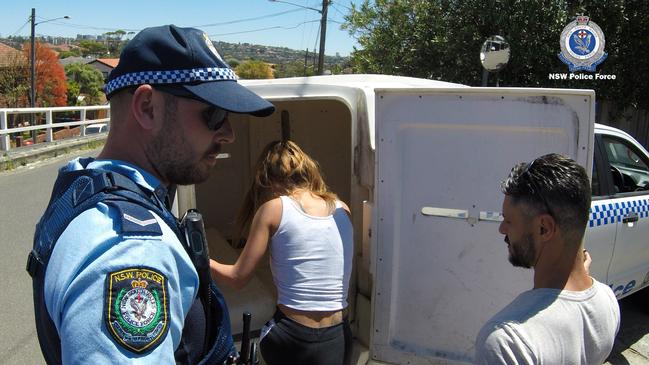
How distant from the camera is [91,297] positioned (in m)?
0.84

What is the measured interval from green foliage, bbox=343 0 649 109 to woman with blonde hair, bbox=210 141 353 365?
27.6ft

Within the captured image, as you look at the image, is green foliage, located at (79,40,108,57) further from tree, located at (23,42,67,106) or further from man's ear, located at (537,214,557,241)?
man's ear, located at (537,214,557,241)

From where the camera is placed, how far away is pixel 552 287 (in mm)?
1515

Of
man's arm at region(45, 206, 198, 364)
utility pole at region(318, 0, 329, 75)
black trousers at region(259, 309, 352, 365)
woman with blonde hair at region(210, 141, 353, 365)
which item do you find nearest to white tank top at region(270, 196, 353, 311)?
woman with blonde hair at region(210, 141, 353, 365)

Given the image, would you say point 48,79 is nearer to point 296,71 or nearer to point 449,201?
point 296,71

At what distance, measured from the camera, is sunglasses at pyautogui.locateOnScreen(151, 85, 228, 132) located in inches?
44.9

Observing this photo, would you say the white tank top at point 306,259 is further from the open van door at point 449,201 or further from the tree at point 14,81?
the tree at point 14,81

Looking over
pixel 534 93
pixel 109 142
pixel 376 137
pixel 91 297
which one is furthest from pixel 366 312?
pixel 91 297

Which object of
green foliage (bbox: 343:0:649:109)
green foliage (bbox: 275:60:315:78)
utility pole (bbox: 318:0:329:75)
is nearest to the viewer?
green foliage (bbox: 343:0:649:109)

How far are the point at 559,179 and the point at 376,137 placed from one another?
1.26m

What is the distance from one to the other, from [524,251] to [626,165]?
3527mm

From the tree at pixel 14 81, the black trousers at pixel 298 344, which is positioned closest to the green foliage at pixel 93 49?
the tree at pixel 14 81

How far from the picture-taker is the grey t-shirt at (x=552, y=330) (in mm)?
1400

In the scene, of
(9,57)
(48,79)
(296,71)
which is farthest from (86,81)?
(296,71)
